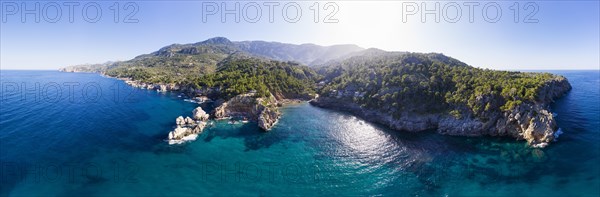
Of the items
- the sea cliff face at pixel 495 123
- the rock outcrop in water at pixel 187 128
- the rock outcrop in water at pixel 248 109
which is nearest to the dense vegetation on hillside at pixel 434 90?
the sea cliff face at pixel 495 123

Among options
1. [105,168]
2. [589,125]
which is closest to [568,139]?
[589,125]

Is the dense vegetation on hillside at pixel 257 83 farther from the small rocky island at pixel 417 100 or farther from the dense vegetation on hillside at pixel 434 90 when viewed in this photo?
the dense vegetation on hillside at pixel 434 90

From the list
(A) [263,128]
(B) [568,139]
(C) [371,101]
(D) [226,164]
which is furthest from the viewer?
(C) [371,101]

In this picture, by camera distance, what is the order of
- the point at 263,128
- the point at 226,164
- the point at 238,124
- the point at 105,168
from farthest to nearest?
the point at 238,124, the point at 263,128, the point at 226,164, the point at 105,168

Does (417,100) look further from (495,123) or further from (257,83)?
(257,83)

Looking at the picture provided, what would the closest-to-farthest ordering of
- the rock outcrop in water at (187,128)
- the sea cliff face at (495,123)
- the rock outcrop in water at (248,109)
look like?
the sea cliff face at (495,123) → the rock outcrop in water at (187,128) → the rock outcrop in water at (248,109)

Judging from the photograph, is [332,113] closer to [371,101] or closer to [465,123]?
[371,101]
